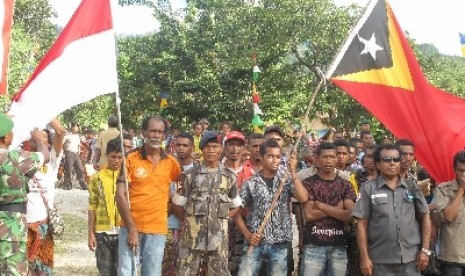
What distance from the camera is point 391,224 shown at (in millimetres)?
5527

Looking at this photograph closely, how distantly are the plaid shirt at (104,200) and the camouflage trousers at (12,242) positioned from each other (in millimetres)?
1314

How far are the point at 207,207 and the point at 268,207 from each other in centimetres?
54

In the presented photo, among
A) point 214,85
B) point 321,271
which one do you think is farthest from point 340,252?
point 214,85

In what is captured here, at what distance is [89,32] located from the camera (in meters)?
5.88

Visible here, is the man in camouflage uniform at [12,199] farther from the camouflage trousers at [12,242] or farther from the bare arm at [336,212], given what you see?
the bare arm at [336,212]

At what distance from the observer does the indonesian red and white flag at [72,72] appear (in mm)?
5449

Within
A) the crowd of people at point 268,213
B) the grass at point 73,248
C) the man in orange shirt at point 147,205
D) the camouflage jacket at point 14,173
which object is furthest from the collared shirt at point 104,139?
the camouflage jacket at point 14,173

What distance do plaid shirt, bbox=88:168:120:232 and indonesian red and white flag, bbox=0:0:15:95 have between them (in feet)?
4.80

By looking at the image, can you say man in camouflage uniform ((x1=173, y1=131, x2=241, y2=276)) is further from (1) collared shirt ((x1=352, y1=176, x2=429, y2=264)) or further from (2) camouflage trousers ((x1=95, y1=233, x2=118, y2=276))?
(1) collared shirt ((x1=352, y1=176, x2=429, y2=264))

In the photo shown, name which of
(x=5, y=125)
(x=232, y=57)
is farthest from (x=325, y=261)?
(x=232, y=57)

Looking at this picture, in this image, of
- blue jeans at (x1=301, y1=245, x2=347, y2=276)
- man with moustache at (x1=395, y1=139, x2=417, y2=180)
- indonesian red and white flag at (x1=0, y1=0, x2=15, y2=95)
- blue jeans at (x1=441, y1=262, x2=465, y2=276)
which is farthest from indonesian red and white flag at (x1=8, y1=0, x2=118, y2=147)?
blue jeans at (x1=441, y1=262, x2=465, y2=276)

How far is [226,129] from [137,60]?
15.9 m

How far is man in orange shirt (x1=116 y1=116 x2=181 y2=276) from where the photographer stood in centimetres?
601

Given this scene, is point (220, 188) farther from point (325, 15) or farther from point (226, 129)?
point (325, 15)
